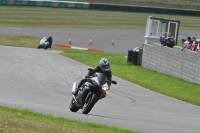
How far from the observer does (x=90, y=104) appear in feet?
45.5

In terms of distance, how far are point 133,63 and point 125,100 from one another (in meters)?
14.2

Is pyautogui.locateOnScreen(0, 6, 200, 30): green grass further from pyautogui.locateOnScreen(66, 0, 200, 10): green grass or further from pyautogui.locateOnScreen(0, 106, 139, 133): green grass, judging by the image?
pyautogui.locateOnScreen(0, 106, 139, 133): green grass

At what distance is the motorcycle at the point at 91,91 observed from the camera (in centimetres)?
1387

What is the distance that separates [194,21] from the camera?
6488 centimetres

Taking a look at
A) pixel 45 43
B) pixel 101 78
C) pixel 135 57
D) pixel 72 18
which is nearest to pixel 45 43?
pixel 45 43

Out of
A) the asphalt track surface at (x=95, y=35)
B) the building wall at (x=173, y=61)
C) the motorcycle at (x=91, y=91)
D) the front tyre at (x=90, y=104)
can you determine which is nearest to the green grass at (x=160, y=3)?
the asphalt track surface at (x=95, y=35)

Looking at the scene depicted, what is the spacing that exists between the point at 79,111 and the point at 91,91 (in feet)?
3.74

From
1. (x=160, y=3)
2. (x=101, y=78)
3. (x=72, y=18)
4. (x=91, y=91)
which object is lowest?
(x=72, y=18)

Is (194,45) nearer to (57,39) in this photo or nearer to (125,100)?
(125,100)

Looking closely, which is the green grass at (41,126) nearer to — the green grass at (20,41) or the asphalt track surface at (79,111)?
the asphalt track surface at (79,111)

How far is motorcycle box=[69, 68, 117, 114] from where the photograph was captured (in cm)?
1387

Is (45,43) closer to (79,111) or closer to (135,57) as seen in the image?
(135,57)

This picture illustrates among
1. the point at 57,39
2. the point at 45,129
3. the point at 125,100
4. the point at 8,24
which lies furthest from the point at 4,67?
the point at 8,24

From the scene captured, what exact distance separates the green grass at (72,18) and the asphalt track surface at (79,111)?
90.4 feet
